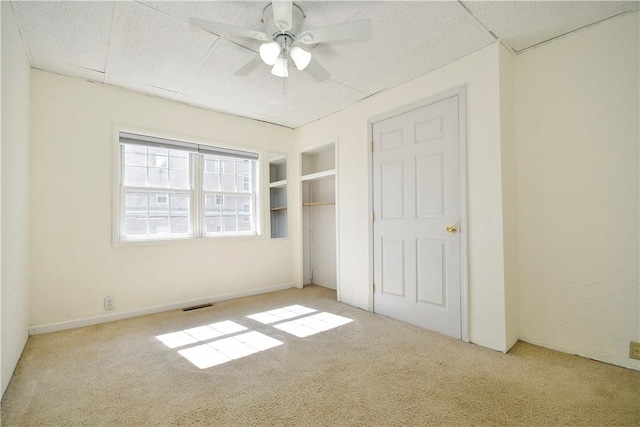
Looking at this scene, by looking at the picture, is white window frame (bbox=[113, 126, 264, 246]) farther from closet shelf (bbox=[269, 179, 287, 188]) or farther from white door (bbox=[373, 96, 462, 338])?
white door (bbox=[373, 96, 462, 338])

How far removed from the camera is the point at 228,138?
163 inches

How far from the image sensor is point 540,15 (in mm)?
2148

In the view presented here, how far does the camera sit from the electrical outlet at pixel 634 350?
2.08m

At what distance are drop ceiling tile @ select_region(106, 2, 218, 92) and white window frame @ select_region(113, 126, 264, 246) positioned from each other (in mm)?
671

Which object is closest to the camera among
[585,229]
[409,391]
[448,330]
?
[409,391]

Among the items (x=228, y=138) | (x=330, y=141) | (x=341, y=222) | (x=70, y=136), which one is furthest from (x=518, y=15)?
→ (x=70, y=136)

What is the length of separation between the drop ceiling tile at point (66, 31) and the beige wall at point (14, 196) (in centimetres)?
10

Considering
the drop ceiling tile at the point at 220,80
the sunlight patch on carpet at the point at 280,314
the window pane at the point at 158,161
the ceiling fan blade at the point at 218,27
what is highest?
the drop ceiling tile at the point at 220,80

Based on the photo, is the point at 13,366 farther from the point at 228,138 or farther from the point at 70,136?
the point at 228,138

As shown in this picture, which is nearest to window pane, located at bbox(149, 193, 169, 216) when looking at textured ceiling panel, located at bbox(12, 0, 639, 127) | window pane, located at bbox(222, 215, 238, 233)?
window pane, located at bbox(222, 215, 238, 233)

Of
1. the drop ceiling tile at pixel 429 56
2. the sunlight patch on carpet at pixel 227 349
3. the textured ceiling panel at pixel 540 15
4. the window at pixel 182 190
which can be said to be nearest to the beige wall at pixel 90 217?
the window at pixel 182 190

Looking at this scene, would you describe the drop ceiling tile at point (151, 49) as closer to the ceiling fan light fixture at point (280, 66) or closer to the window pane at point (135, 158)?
the ceiling fan light fixture at point (280, 66)

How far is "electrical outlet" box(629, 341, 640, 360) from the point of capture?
208 cm

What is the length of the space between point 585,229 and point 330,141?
287 cm
